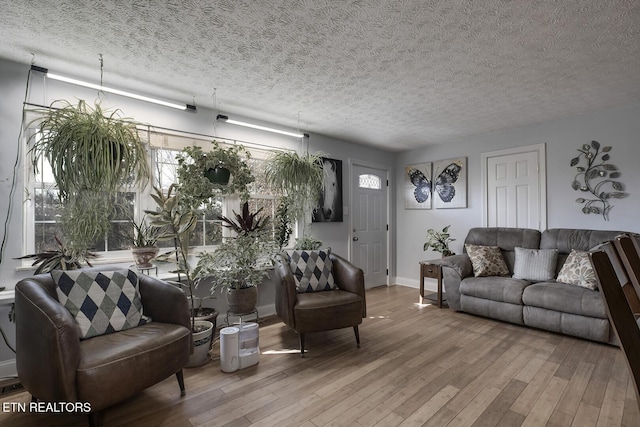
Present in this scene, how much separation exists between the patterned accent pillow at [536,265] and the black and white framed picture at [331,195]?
2.35 m

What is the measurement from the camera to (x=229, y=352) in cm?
237

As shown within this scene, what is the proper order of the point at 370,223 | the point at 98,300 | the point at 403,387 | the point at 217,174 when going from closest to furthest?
the point at 98,300
the point at 403,387
the point at 217,174
the point at 370,223

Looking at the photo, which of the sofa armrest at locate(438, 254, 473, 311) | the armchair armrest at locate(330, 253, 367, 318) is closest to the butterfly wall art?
the sofa armrest at locate(438, 254, 473, 311)

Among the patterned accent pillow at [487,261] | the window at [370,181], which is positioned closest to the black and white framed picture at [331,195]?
the window at [370,181]

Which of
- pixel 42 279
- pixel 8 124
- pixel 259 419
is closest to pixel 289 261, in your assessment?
pixel 259 419

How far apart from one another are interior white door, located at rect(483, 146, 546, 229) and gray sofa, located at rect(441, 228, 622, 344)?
0.93ft

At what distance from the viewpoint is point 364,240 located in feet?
16.5

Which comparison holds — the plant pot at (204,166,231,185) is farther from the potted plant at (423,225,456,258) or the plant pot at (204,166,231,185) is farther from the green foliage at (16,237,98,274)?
the potted plant at (423,225,456,258)

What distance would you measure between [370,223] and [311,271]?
89.4 inches

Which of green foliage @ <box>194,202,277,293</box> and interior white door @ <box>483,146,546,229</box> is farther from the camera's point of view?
interior white door @ <box>483,146,546,229</box>

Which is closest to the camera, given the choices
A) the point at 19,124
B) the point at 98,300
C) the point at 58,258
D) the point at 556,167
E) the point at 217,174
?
the point at 98,300

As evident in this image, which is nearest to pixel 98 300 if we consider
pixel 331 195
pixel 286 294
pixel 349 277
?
pixel 286 294

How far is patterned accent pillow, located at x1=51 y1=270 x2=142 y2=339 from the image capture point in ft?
6.32

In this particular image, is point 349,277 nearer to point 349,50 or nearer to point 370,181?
point 349,50
